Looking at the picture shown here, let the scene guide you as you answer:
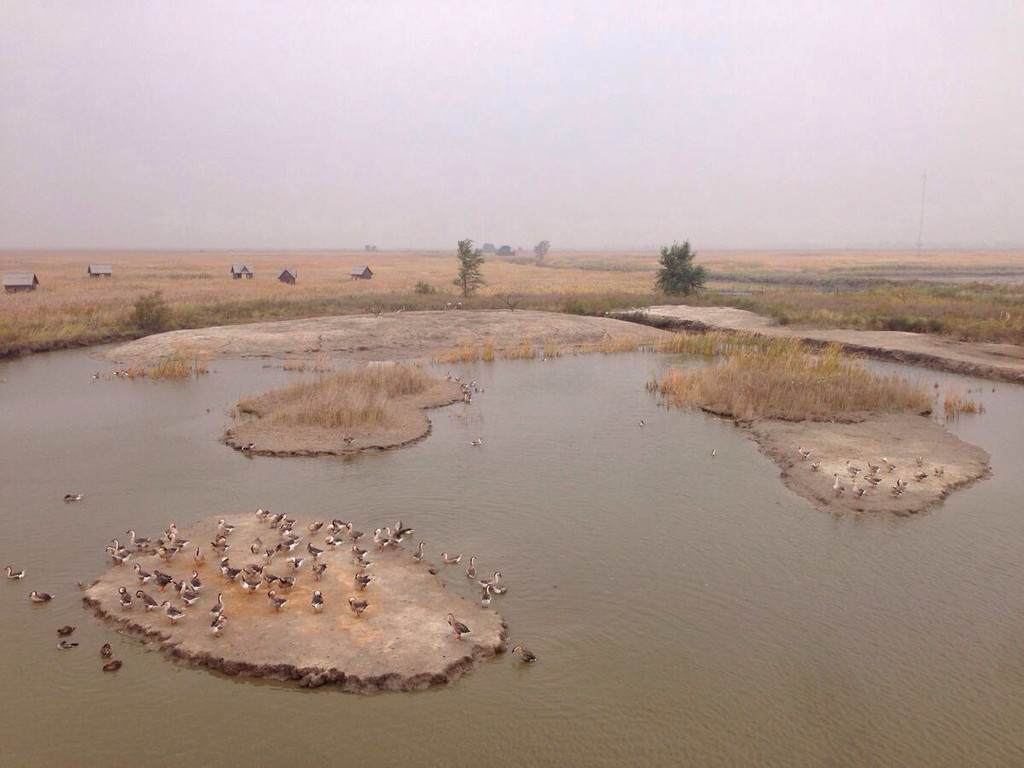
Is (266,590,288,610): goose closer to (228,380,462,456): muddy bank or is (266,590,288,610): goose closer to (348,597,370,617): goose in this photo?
(348,597,370,617): goose

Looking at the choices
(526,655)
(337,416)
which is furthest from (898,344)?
(526,655)

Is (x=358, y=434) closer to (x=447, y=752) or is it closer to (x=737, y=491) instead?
(x=737, y=491)

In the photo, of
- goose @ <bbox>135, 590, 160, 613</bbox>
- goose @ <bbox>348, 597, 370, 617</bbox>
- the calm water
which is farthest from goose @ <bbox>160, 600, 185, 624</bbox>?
goose @ <bbox>348, 597, 370, 617</bbox>

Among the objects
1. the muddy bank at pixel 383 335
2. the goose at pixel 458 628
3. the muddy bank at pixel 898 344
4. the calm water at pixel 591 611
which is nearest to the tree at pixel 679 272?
the muddy bank at pixel 898 344

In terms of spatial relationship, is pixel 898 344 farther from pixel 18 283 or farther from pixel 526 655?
pixel 18 283

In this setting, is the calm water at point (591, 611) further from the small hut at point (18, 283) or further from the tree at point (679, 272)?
the small hut at point (18, 283)

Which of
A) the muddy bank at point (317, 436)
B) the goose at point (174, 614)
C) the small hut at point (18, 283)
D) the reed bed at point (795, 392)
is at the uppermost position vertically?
the small hut at point (18, 283)

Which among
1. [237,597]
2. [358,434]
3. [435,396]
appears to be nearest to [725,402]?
[435,396]
